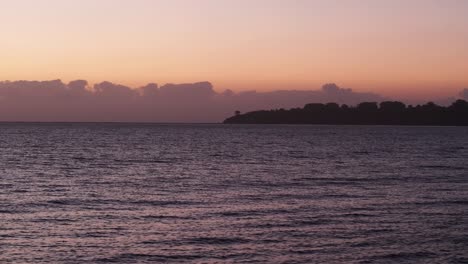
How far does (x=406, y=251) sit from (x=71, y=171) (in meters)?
38.9

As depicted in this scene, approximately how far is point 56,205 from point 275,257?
15325mm

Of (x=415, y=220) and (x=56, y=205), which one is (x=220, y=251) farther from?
(x=56, y=205)

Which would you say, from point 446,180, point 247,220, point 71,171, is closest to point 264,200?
point 247,220

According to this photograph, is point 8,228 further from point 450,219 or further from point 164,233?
point 450,219

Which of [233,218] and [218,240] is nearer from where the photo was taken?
[218,240]

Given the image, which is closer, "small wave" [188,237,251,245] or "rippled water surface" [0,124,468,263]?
"rippled water surface" [0,124,468,263]

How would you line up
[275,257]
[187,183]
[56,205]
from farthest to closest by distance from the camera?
[187,183], [56,205], [275,257]

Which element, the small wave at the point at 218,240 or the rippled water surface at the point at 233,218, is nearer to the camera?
the rippled water surface at the point at 233,218

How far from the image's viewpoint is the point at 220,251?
71.9 ft

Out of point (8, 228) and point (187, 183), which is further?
point (187, 183)

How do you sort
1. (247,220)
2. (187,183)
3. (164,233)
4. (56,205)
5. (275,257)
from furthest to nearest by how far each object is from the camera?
(187,183), (56,205), (247,220), (164,233), (275,257)

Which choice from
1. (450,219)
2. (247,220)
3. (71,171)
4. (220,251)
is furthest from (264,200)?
(71,171)

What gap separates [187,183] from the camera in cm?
4550

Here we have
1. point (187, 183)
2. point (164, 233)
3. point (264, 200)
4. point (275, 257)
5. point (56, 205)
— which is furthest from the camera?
point (187, 183)
